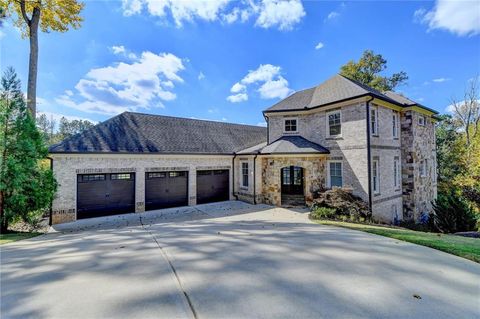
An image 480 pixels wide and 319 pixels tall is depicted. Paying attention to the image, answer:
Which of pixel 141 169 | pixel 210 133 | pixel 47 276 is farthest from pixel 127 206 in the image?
pixel 47 276

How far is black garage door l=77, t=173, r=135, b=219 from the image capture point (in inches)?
430

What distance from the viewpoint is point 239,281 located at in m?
3.22

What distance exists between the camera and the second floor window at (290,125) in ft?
50.1

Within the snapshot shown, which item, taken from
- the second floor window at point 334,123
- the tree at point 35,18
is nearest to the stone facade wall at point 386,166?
the second floor window at point 334,123

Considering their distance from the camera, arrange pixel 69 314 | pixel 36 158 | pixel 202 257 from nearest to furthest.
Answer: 1. pixel 69 314
2. pixel 202 257
3. pixel 36 158

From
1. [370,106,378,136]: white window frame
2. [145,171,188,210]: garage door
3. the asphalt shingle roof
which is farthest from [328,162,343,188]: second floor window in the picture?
[145,171,188,210]: garage door

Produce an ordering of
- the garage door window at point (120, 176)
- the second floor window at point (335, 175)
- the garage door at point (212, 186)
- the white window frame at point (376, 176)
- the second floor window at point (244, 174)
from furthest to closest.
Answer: the second floor window at point (244, 174) → the garage door at point (212, 186) → the second floor window at point (335, 175) → the white window frame at point (376, 176) → the garage door window at point (120, 176)

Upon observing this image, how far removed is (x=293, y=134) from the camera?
50.0ft

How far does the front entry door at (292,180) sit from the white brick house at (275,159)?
8 centimetres

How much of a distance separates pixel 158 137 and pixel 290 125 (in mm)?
9310

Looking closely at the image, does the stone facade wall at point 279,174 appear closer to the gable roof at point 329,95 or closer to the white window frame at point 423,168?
the gable roof at point 329,95

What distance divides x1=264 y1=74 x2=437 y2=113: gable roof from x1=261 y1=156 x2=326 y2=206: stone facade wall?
12.3 ft

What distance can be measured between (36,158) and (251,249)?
32.7 feet

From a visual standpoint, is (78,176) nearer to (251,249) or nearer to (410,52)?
(251,249)
